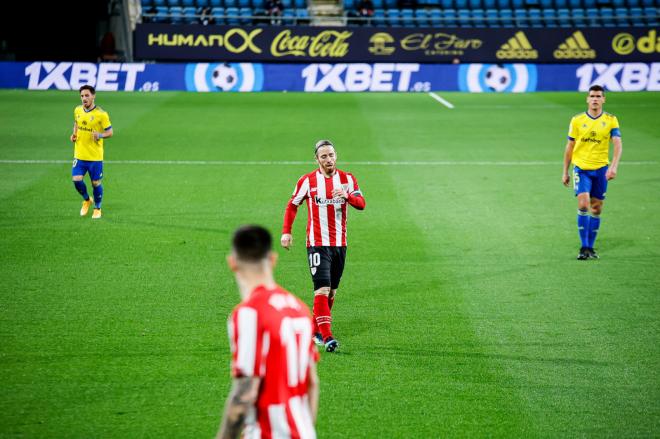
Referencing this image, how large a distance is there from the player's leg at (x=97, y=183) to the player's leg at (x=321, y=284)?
6.88m

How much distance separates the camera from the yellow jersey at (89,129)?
45.3 ft

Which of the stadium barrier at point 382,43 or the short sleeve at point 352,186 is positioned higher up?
the stadium barrier at point 382,43

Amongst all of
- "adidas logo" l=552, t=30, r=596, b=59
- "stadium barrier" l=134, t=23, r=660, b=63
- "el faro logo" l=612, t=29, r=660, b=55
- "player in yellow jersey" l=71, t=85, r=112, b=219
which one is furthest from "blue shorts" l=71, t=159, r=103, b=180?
"el faro logo" l=612, t=29, r=660, b=55

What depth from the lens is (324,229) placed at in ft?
26.9

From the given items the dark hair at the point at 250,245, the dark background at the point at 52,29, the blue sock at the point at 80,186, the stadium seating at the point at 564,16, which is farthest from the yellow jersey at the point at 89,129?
the stadium seating at the point at 564,16

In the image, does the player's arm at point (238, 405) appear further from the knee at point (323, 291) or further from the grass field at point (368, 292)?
the knee at point (323, 291)

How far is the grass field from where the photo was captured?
22.7 feet

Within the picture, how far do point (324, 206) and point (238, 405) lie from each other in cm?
448

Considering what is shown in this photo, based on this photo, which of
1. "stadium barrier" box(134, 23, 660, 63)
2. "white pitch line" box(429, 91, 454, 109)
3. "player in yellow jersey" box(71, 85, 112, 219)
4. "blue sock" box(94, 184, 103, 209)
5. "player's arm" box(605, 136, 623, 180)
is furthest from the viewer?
"stadium barrier" box(134, 23, 660, 63)

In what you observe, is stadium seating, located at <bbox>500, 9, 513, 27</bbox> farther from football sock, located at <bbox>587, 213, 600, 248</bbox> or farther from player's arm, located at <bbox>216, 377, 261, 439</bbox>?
player's arm, located at <bbox>216, 377, 261, 439</bbox>

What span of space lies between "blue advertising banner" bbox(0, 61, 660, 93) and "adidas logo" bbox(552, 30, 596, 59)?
2.15 metres

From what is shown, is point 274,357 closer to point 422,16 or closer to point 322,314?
point 322,314

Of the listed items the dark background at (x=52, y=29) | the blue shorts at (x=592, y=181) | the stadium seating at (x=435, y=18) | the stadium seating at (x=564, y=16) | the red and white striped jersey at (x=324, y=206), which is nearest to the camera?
the red and white striped jersey at (x=324, y=206)

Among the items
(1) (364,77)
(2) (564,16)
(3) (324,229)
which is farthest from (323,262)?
(2) (564,16)
